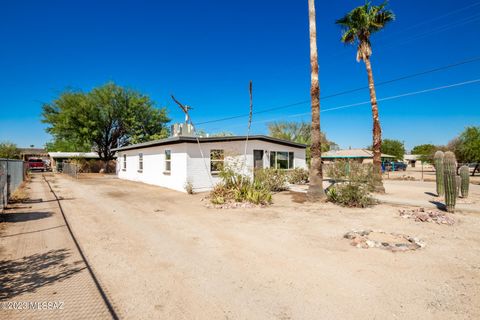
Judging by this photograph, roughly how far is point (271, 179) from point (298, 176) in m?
5.20

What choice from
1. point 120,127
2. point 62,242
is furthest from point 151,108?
point 62,242

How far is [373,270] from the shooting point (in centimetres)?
412

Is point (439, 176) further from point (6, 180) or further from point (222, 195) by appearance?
point (6, 180)

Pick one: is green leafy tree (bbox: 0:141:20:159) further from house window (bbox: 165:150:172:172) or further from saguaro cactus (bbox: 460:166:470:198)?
saguaro cactus (bbox: 460:166:470:198)

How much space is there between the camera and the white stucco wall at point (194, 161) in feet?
44.6

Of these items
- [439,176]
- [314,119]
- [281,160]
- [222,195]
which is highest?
[314,119]

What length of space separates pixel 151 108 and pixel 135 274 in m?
33.7

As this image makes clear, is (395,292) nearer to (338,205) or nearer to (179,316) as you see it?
(179,316)

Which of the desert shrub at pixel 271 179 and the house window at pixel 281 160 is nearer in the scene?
the desert shrub at pixel 271 179

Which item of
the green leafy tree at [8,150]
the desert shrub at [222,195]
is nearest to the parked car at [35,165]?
the green leafy tree at [8,150]

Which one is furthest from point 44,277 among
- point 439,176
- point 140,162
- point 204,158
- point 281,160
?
point 140,162

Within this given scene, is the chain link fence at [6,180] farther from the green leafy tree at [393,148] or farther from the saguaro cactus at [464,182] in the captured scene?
the green leafy tree at [393,148]

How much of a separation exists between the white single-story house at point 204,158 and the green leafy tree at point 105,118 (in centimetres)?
1506

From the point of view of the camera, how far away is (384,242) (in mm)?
5344
